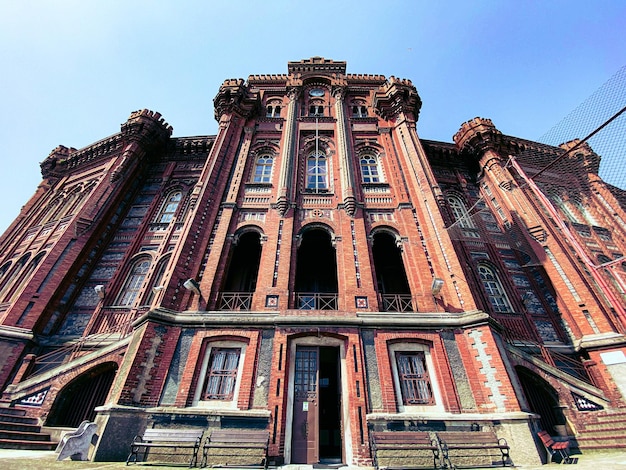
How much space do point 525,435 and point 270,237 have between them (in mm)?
10403

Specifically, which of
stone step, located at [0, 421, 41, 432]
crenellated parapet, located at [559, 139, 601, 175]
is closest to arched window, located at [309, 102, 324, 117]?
crenellated parapet, located at [559, 139, 601, 175]

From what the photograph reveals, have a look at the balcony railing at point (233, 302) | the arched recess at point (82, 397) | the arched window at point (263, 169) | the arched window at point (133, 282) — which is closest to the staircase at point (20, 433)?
the arched recess at point (82, 397)

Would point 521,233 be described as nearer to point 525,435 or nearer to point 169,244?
point 525,435

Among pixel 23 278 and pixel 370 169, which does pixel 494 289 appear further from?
pixel 23 278

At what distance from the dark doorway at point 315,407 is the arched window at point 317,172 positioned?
811 centimetres

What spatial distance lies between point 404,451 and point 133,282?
541 inches

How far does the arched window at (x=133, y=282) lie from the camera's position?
13789mm

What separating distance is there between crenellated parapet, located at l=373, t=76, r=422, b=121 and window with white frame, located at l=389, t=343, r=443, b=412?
1359 centimetres

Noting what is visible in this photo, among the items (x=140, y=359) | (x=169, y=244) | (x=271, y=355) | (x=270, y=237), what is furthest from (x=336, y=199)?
(x=140, y=359)

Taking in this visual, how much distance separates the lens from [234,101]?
57.1 feet

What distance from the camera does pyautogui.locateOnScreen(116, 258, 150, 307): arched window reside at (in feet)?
45.2

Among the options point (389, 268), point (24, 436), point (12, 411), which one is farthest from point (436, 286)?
point (12, 411)

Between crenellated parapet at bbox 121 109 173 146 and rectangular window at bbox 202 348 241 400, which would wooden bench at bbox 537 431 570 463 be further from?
crenellated parapet at bbox 121 109 173 146

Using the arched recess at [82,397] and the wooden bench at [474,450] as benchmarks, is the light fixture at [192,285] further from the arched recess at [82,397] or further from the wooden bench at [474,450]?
the wooden bench at [474,450]
